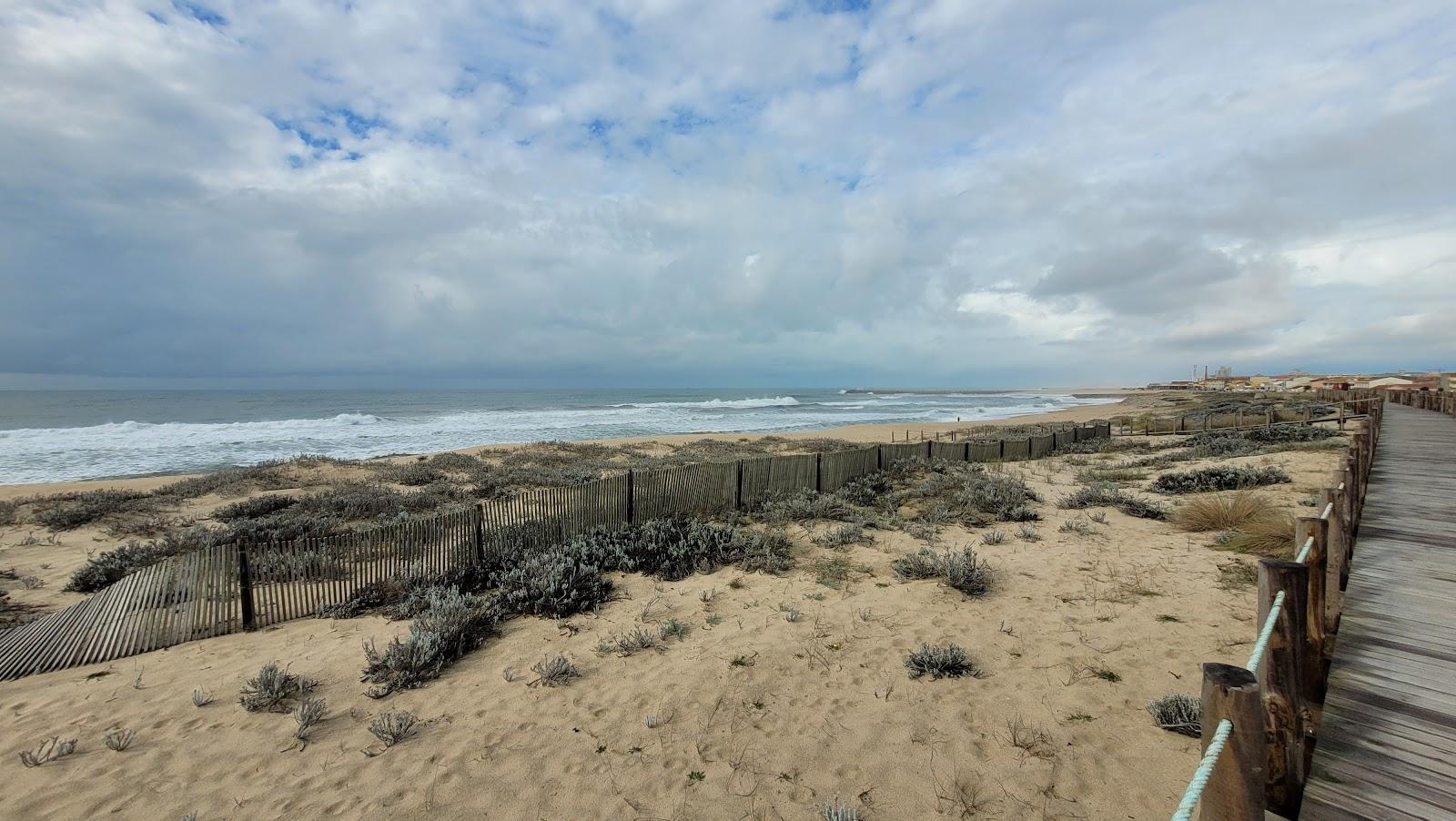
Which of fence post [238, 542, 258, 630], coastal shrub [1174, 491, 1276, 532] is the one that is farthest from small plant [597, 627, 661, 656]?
coastal shrub [1174, 491, 1276, 532]

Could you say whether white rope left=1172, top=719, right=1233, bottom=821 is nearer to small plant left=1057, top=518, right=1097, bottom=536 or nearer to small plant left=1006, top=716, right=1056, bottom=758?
small plant left=1006, top=716, right=1056, bottom=758

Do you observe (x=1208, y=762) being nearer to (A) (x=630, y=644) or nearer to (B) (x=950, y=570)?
(A) (x=630, y=644)

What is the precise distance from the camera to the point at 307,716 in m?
4.42

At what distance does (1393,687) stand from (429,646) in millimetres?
7000

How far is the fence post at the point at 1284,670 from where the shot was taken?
2.39 meters

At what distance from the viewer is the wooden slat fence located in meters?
5.80

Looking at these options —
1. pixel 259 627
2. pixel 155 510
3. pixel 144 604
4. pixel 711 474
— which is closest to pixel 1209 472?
pixel 711 474

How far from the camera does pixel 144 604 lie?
6082mm

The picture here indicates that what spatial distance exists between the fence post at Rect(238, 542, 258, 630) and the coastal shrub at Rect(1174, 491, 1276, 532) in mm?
13380

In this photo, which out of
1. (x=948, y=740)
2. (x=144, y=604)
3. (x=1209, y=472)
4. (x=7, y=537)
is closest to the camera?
(x=948, y=740)

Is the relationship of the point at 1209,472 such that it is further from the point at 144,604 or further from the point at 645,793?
the point at 144,604

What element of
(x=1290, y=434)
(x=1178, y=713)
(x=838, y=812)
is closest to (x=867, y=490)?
(x=1178, y=713)

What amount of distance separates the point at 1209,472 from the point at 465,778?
1548 centimetres

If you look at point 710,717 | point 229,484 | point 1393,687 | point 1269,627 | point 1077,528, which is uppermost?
point 1269,627
